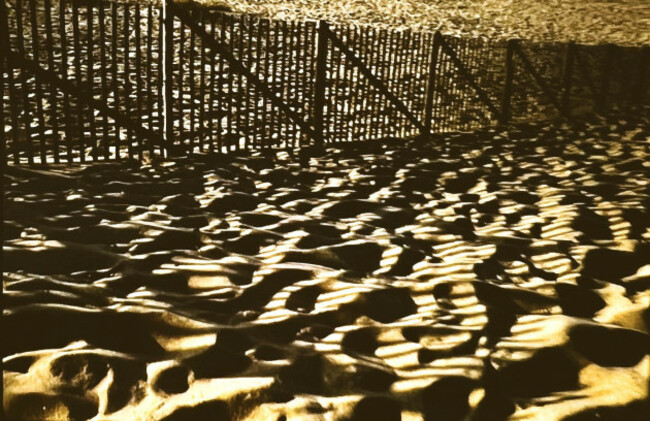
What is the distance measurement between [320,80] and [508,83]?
4.36 meters

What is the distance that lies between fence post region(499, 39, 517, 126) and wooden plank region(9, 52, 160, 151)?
6.59 meters

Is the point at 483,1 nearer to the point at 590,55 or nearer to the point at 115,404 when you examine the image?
the point at 590,55

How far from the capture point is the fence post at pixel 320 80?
Answer: 6.54 meters

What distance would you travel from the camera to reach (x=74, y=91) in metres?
4.90

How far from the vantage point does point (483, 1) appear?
2012cm

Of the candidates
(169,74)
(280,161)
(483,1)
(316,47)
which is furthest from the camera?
(483,1)

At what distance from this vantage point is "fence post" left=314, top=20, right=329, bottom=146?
6.54 m

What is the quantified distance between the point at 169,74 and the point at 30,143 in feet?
5.24

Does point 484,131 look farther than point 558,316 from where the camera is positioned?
Yes

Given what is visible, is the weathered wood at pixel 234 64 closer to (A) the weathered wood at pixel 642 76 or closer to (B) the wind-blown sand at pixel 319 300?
(B) the wind-blown sand at pixel 319 300

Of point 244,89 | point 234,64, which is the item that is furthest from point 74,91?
point 244,89

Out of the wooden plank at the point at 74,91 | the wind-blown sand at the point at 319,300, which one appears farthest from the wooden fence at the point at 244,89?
the wind-blown sand at the point at 319,300

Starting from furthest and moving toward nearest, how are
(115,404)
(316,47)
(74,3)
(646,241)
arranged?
(316,47)
(74,3)
(646,241)
(115,404)

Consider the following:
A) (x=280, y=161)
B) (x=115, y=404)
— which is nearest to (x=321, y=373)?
(x=115, y=404)
